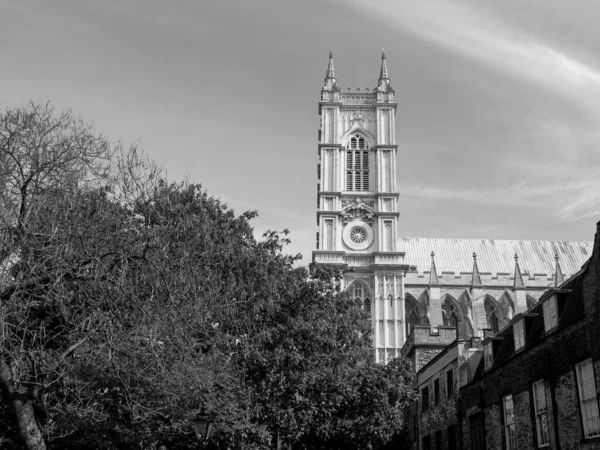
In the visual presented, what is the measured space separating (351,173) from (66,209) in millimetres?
53684

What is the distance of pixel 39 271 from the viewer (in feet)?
41.1

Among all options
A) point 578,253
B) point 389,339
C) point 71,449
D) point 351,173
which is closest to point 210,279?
point 71,449

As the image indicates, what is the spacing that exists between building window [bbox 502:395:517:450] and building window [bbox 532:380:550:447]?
154 cm

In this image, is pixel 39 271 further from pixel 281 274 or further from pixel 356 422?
pixel 356 422

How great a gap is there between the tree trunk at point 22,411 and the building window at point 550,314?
12.3 metres

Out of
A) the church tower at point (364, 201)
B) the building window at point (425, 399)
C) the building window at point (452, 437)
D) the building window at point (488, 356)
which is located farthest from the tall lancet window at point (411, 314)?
the building window at point (488, 356)

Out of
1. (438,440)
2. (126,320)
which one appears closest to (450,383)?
(438,440)

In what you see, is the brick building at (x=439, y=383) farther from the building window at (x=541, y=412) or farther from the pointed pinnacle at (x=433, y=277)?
the pointed pinnacle at (x=433, y=277)

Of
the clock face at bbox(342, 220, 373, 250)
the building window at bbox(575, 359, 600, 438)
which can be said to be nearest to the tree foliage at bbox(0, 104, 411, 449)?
the building window at bbox(575, 359, 600, 438)

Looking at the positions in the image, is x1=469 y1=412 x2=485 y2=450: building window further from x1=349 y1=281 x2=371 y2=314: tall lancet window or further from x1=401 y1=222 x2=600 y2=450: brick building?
x1=349 y1=281 x2=371 y2=314: tall lancet window

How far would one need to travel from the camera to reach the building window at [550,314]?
57.6 ft

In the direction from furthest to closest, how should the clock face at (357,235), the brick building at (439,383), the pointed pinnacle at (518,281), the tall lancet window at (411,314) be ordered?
1. the tall lancet window at (411,314)
2. the pointed pinnacle at (518,281)
3. the clock face at (357,235)
4. the brick building at (439,383)

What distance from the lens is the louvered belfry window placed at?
214ft

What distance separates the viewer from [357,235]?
63.2 m
